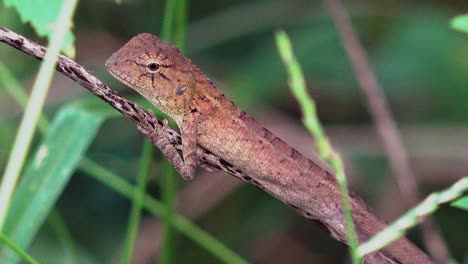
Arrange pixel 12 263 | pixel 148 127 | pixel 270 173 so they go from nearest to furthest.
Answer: pixel 148 127
pixel 12 263
pixel 270 173

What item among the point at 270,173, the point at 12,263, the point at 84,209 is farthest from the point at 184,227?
the point at 84,209

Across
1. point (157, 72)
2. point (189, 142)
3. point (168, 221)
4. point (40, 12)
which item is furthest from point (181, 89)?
point (40, 12)

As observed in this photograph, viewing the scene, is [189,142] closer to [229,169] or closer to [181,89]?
[181,89]

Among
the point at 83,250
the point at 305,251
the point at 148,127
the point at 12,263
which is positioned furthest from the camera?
the point at 305,251

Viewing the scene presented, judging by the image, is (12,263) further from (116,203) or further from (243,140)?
(116,203)

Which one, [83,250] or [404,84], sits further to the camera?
[404,84]

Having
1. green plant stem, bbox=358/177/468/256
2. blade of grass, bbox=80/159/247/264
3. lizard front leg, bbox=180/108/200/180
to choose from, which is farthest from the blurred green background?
green plant stem, bbox=358/177/468/256

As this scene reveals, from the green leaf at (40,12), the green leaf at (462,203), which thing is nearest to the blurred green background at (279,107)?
the green leaf at (40,12)

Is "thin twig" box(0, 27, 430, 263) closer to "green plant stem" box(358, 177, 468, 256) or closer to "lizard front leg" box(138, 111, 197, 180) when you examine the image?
"lizard front leg" box(138, 111, 197, 180)

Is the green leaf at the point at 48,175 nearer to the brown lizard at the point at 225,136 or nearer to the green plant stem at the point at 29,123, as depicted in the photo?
the brown lizard at the point at 225,136
